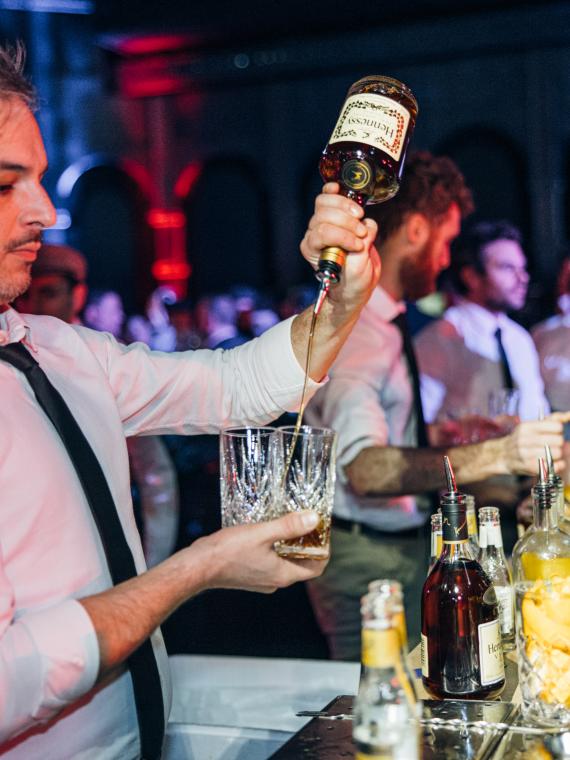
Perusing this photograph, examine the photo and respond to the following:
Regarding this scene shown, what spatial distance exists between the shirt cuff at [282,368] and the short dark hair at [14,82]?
559 millimetres

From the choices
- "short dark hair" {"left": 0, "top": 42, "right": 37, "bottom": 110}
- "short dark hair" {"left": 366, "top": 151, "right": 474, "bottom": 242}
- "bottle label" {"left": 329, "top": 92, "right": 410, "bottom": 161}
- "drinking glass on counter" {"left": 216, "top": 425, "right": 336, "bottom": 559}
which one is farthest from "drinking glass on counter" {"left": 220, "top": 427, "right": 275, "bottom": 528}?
"short dark hair" {"left": 366, "top": 151, "right": 474, "bottom": 242}

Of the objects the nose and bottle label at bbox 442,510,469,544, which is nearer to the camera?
bottle label at bbox 442,510,469,544

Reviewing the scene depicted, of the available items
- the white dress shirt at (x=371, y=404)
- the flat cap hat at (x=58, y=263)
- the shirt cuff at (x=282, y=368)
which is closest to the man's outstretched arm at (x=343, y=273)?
the shirt cuff at (x=282, y=368)

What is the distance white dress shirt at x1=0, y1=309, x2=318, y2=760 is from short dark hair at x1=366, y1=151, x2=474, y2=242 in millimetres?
1433

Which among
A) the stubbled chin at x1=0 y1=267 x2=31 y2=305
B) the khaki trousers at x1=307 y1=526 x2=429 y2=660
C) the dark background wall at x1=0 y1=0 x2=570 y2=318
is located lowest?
the khaki trousers at x1=307 y1=526 x2=429 y2=660

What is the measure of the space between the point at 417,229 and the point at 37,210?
183cm

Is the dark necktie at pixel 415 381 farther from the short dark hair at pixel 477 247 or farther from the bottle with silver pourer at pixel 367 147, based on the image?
the short dark hair at pixel 477 247

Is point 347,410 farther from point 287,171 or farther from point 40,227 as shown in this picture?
point 287,171

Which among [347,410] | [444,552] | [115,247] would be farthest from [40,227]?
[115,247]

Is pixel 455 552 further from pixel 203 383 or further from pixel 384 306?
pixel 384 306

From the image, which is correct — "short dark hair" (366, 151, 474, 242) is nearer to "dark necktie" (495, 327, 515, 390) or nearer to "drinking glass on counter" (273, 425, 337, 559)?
"dark necktie" (495, 327, 515, 390)

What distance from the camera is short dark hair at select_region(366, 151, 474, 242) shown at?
3121 millimetres

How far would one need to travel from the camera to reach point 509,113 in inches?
461

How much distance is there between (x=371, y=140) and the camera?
1.44 metres
